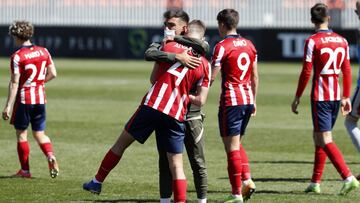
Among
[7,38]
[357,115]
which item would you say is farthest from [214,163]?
[7,38]

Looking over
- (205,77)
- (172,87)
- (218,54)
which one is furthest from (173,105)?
(218,54)

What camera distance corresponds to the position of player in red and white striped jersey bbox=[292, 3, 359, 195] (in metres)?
11.0

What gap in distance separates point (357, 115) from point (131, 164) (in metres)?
3.05

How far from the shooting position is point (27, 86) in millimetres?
12195

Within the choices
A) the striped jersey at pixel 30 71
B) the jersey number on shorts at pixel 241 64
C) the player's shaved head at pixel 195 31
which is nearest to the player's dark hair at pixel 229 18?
the jersey number on shorts at pixel 241 64

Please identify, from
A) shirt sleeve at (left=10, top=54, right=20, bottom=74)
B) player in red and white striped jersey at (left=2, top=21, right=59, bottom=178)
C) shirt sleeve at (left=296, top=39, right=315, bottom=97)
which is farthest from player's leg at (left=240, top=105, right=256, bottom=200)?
shirt sleeve at (left=10, top=54, right=20, bottom=74)

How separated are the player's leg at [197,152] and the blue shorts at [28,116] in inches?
113

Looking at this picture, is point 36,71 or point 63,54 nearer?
point 36,71

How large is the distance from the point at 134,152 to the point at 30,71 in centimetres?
303

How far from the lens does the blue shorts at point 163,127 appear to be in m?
9.19

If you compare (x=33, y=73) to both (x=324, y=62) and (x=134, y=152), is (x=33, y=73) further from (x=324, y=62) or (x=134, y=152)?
(x=324, y=62)

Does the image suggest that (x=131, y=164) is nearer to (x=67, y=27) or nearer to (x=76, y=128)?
(x=76, y=128)

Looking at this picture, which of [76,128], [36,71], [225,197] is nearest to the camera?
[225,197]

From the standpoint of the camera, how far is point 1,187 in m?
11.5
